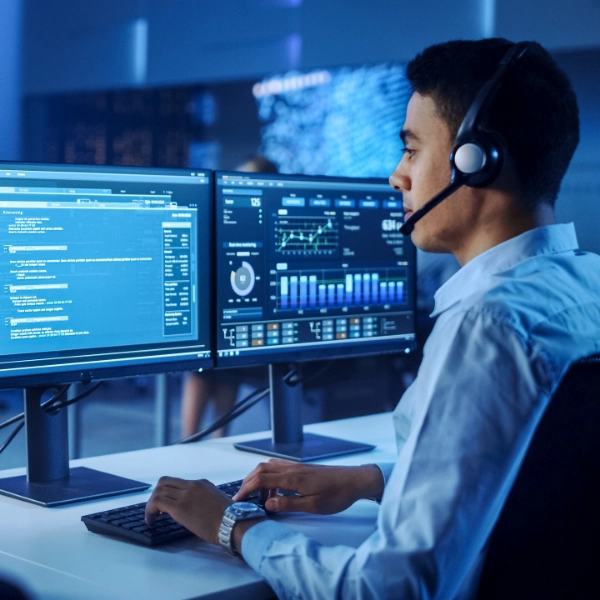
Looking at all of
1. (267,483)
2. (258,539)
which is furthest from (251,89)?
(258,539)

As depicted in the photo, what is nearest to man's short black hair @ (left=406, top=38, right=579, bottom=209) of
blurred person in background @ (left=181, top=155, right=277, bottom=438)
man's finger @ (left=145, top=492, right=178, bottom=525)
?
man's finger @ (left=145, top=492, right=178, bottom=525)

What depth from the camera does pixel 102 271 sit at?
4.63ft

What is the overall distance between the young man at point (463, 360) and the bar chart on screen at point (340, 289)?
451 millimetres

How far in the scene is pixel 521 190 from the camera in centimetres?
111

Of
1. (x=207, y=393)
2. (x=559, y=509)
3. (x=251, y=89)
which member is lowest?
(x=207, y=393)

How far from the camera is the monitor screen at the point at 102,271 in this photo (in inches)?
52.2

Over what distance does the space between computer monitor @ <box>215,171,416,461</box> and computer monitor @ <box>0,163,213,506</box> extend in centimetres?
7

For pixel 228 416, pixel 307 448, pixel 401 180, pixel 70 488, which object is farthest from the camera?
pixel 228 416

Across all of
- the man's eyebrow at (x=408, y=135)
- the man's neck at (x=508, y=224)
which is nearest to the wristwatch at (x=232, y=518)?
the man's neck at (x=508, y=224)

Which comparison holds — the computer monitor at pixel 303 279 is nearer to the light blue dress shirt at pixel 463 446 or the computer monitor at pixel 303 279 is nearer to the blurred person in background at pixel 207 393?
the light blue dress shirt at pixel 463 446

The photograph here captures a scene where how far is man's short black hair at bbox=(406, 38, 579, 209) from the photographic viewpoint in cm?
110

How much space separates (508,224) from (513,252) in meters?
0.05

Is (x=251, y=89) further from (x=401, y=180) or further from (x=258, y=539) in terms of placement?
(x=258, y=539)

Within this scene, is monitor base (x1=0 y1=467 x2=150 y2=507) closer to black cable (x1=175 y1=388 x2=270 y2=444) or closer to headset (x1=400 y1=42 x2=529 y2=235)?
black cable (x1=175 y1=388 x2=270 y2=444)
